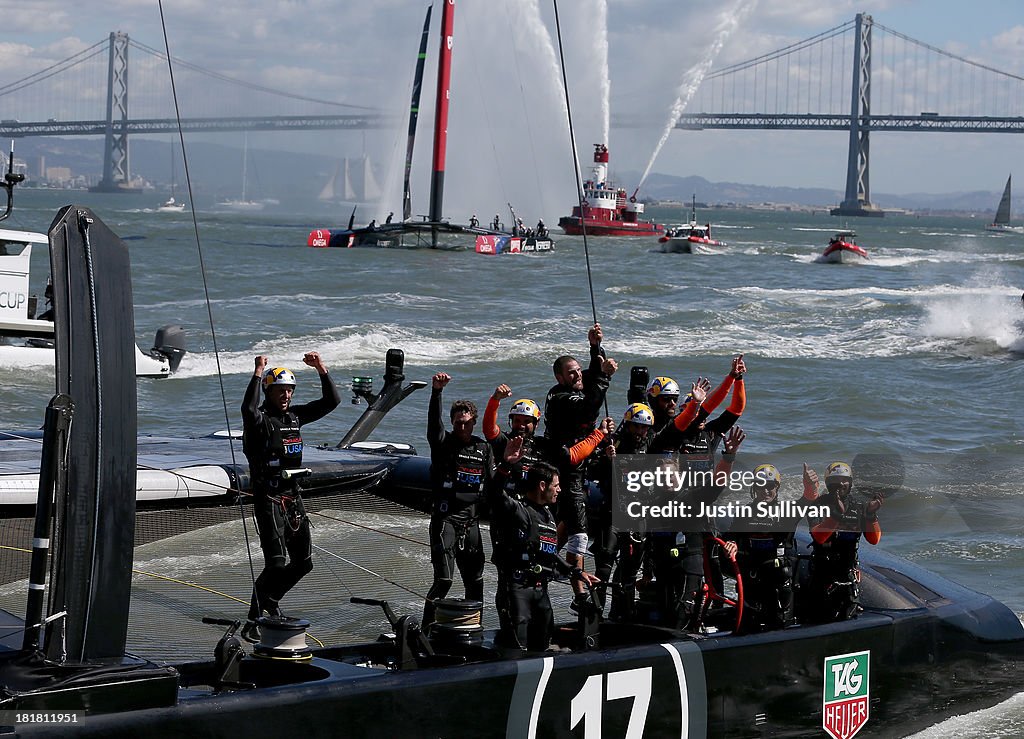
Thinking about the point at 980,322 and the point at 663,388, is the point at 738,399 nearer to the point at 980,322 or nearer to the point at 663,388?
the point at 663,388

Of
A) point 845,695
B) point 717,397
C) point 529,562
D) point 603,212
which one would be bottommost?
point 845,695

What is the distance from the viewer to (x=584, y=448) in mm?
7191

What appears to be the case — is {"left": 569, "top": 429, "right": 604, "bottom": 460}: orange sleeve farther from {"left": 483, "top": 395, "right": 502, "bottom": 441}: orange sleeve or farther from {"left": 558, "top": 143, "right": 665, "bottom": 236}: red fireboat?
{"left": 558, "top": 143, "right": 665, "bottom": 236}: red fireboat

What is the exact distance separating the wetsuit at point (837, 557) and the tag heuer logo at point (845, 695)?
22cm

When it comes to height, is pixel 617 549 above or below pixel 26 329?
below

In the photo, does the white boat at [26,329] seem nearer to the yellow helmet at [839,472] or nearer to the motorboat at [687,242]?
the yellow helmet at [839,472]

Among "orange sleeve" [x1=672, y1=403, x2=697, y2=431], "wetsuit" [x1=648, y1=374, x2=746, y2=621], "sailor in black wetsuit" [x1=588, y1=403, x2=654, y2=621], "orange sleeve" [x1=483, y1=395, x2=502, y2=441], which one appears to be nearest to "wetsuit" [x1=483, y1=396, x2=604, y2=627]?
"orange sleeve" [x1=483, y1=395, x2=502, y2=441]

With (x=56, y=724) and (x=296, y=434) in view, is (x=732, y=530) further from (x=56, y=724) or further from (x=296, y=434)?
(x=56, y=724)

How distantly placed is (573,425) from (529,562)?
161cm

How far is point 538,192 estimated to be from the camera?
264 ft

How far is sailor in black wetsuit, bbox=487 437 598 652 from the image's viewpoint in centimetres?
584

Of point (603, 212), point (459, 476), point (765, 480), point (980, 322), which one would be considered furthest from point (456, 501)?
point (603, 212)

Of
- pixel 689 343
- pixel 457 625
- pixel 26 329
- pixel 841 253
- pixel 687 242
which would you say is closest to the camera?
pixel 457 625

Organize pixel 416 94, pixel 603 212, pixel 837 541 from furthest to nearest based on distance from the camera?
pixel 603 212 → pixel 416 94 → pixel 837 541
